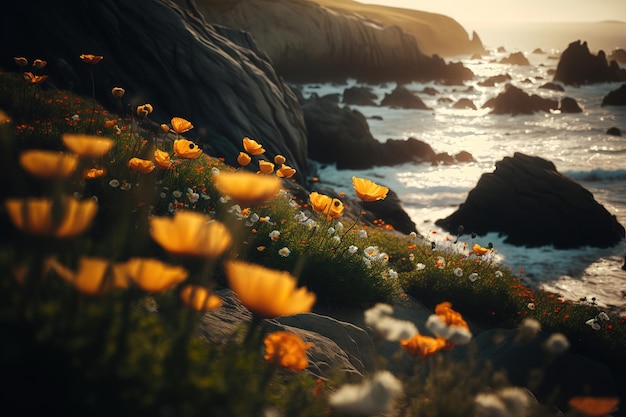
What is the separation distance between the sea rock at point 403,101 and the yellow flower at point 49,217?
45082 mm

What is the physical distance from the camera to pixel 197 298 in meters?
1.80

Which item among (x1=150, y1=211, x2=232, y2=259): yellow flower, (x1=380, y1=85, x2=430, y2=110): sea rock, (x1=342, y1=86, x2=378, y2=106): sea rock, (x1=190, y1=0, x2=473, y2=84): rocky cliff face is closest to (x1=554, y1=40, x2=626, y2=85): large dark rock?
(x1=190, y1=0, x2=473, y2=84): rocky cliff face

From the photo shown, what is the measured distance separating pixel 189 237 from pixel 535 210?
1616 cm

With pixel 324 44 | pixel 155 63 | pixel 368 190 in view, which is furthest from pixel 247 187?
pixel 324 44

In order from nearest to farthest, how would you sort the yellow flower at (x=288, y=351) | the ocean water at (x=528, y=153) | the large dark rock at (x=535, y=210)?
the yellow flower at (x=288, y=351) < the ocean water at (x=528, y=153) < the large dark rock at (x=535, y=210)

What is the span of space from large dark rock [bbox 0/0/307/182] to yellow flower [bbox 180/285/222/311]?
35.3 feet

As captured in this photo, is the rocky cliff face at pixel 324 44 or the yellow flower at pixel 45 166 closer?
the yellow flower at pixel 45 166

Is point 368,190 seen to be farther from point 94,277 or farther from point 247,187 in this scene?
point 94,277

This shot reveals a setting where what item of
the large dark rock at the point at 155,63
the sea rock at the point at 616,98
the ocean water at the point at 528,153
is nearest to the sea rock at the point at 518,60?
the ocean water at the point at 528,153

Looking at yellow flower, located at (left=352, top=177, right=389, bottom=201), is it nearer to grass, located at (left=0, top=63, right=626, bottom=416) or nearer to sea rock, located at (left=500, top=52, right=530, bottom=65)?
grass, located at (left=0, top=63, right=626, bottom=416)

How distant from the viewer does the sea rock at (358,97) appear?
45.9 meters

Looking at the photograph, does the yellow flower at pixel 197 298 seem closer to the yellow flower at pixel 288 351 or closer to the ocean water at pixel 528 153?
the yellow flower at pixel 288 351

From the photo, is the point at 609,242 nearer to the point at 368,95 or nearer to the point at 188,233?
the point at 188,233

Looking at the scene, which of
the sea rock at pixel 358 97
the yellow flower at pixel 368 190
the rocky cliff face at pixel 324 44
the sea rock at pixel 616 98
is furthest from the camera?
the rocky cliff face at pixel 324 44
